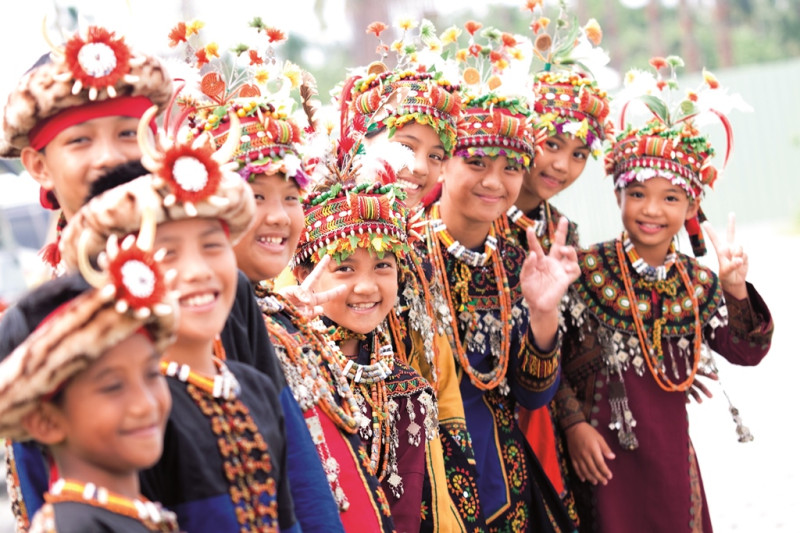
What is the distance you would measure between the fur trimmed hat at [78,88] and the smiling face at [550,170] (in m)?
2.42

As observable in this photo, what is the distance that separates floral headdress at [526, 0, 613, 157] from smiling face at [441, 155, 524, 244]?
0.43m

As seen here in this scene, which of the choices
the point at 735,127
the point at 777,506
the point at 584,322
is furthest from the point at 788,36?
the point at 584,322

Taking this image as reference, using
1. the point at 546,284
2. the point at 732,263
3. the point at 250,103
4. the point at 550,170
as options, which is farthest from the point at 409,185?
the point at 732,263

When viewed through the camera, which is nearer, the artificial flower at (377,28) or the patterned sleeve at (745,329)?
the artificial flower at (377,28)

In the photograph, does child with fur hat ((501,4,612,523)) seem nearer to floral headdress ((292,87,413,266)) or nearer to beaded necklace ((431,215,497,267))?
beaded necklace ((431,215,497,267))

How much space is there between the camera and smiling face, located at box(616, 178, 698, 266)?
478 centimetres

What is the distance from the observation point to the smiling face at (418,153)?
4156mm

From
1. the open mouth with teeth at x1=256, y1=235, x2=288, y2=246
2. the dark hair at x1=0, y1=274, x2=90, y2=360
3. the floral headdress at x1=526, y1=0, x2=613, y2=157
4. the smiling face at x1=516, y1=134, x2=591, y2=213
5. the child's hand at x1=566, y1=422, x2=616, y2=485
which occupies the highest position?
the floral headdress at x1=526, y1=0, x2=613, y2=157

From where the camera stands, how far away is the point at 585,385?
4836 millimetres

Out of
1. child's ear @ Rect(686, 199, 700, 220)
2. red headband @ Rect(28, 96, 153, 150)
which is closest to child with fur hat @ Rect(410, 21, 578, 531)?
child's ear @ Rect(686, 199, 700, 220)

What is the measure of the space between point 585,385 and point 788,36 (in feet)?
82.3

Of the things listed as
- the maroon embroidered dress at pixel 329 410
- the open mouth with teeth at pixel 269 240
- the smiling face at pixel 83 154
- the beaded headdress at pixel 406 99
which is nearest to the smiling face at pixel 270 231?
the open mouth with teeth at pixel 269 240

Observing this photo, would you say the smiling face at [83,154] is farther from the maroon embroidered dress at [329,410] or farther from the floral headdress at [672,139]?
the floral headdress at [672,139]

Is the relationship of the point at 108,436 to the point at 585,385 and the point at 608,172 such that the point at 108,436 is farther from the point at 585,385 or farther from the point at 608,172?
the point at 608,172
